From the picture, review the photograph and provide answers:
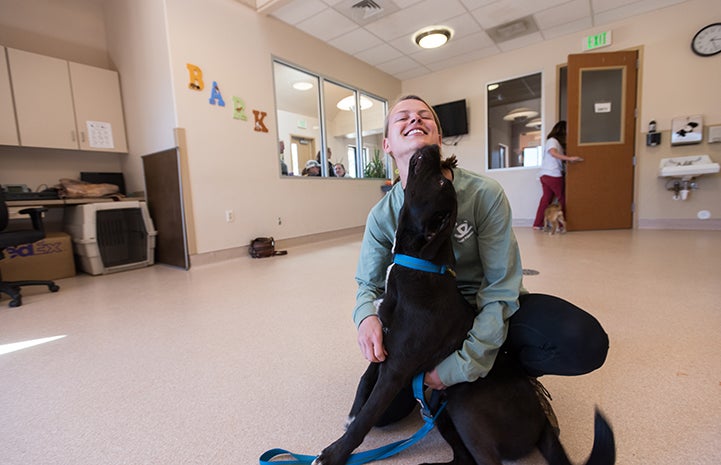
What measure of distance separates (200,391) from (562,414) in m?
1.07

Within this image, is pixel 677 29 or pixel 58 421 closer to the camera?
pixel 58 421

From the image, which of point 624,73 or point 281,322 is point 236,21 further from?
point 624,73

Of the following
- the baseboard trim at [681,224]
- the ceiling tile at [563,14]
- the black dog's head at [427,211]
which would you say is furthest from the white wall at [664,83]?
the black dog's head at [427,211]

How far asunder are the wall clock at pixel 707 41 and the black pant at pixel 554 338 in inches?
197

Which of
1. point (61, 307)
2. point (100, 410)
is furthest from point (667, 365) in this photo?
point (61, 307)

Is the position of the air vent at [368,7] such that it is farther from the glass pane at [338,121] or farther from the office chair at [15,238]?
the office chair at [15,238]

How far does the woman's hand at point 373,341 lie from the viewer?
2.16 feet

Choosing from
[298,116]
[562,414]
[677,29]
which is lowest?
[562,414]

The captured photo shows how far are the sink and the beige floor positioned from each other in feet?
6.95

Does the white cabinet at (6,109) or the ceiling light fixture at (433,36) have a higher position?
the ceiling light fixture at (433,36)

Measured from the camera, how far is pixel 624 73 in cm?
395

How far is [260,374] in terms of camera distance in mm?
1121

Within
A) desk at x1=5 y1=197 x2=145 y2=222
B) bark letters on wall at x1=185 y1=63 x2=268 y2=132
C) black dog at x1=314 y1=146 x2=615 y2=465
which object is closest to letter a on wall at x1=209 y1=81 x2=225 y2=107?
bark letters on wall at x1=185 y1=63 x2=268 y2=132

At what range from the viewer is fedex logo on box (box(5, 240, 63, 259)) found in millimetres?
2490
